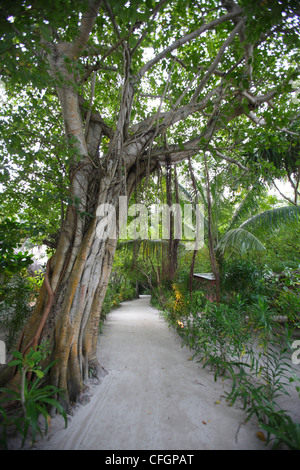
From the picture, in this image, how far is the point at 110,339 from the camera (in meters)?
4.15

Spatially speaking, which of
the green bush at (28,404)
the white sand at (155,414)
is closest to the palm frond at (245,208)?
the white sand at (155,414)

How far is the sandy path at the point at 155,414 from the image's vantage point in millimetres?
1672

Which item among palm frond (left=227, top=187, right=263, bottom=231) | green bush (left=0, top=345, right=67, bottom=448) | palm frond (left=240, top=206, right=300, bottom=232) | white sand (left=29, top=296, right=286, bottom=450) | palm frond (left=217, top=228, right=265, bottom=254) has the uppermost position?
palm frond (left=227, top=187, right=263, bottom=231)

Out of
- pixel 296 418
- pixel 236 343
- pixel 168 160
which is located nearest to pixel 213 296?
pixel 236 343

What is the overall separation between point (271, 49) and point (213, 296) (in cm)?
489

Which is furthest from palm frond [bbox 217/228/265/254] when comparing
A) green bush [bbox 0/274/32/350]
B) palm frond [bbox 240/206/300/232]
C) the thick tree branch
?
green bush [bbox 0/274/32/350]

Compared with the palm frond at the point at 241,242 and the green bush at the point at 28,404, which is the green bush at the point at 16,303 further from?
the palm frond at the point at 241,242

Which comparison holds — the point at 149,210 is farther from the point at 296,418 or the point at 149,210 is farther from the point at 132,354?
the point at 296,418

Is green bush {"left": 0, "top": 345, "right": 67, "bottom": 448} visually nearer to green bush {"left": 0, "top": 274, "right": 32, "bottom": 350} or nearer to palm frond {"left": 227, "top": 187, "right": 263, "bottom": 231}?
green bush {"left": 0, "top": 274, "right": 32, "bottom": 350}

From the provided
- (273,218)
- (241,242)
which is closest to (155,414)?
(241,242)

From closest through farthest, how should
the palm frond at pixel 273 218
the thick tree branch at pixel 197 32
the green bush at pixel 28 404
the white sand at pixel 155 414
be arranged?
1. the green bush at pixel 28 404
2. the white sand at pixel 155 414
3. the thick tree branch at pixel 197 32
4. the palm frond at pixel 273 218

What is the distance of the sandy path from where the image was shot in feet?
5.49

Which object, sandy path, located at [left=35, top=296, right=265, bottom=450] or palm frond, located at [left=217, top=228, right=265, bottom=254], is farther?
palm frond, located at [left=217, top=228, right=265, bottom=254]

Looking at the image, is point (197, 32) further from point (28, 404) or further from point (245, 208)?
point (245, 208)
